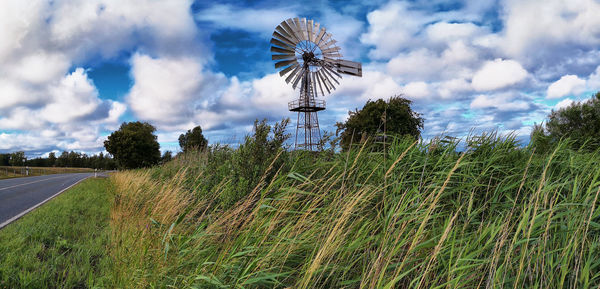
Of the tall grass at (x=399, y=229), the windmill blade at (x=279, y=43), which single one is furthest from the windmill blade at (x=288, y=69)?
the tall grass at (x=399, y=229)

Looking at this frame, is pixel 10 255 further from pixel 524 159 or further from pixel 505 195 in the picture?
pixel 524 159

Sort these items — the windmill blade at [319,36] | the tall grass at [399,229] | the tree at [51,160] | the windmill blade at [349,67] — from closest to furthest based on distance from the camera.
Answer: the tall grass at [399,229] → the windmill blade at [319,36] → the windmill blade at [349,67] → the tree at [51,160]

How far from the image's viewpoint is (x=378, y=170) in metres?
5.16

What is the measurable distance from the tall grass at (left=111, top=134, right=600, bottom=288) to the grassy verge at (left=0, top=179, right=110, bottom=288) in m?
0.42

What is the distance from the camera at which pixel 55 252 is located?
16.8ft

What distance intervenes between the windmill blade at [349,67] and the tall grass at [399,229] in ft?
105

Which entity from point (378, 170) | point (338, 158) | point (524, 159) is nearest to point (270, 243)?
point (378, 170)

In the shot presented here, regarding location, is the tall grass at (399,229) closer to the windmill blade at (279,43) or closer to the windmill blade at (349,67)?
the windmill blade at (279,43)

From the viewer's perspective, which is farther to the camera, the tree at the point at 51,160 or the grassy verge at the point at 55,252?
the tree at the point at 51,160

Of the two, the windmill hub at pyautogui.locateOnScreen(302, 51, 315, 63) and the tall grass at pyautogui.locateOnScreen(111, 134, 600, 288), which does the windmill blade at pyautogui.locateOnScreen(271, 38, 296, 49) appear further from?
the tall grass at pyautogui.locateOnScreen(111, 134, 600, 288)

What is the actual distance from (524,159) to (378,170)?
8.94 ft

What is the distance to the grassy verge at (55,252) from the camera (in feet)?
13.2

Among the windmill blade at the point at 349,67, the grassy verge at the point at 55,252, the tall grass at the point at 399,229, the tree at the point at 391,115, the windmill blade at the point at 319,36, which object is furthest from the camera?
the windmill blade at the point at 349,67

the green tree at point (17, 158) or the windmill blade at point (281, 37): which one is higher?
the windmill blade at point (281, 37)
